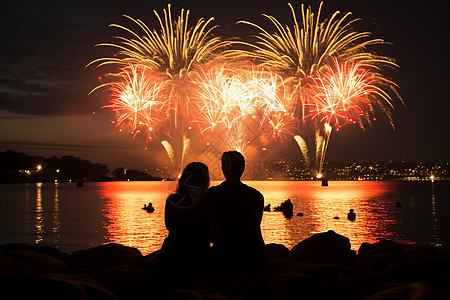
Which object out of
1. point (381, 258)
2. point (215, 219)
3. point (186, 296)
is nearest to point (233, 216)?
point (215, 219)

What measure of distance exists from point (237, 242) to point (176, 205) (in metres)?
1.12

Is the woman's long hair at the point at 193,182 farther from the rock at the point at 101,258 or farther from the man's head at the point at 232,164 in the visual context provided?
the rock at the point at 101,258

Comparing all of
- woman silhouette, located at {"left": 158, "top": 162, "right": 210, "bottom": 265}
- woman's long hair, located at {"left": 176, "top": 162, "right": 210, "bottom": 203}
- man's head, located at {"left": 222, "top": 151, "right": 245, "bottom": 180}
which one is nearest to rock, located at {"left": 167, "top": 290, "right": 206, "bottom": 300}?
woman silhouette, located at {"left": 158, "top": 162, "right": 210, "bottom": 265}

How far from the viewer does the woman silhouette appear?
702cm

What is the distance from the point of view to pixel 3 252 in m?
8.29

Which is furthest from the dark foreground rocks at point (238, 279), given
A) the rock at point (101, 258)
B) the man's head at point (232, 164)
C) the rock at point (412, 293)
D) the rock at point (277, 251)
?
the rock at point (277, 251)

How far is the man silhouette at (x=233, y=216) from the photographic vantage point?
7246 millimetres

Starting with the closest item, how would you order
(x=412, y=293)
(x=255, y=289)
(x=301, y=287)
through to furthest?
(x=412, y=293) < (x=255, y=289) < (x=301, y=287)

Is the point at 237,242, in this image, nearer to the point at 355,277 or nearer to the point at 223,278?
the point at 223,278

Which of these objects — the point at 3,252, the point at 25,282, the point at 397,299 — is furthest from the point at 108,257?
the point at 397,299

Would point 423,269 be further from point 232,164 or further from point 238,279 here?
point 232,164

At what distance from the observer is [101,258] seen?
9.85 m

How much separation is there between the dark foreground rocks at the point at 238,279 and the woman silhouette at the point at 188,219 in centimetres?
18

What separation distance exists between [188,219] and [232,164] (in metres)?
1.06
